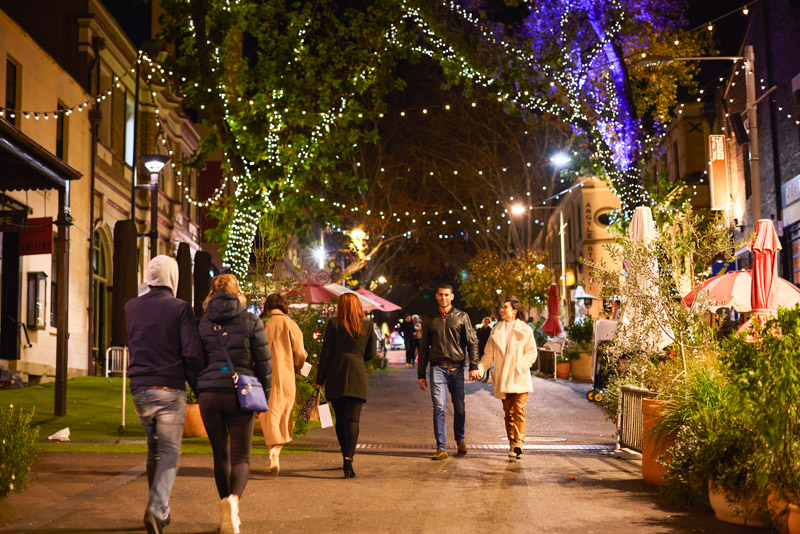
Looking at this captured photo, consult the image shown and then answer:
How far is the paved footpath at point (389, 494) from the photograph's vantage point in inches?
276

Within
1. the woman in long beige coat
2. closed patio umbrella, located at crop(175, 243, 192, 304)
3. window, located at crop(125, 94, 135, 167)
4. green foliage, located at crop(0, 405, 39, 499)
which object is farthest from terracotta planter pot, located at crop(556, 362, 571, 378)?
green foliage, located at crop(0, 405, 39, 499)

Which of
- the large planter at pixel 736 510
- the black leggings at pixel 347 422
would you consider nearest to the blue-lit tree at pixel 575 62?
the black leggings at pixel 347 422

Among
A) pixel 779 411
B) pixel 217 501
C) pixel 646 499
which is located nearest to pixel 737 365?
pixel 779 411

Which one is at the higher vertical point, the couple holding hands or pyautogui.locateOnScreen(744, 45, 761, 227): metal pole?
pyautogui.locateOnScreen(744, 45, 761, 227): metal pole

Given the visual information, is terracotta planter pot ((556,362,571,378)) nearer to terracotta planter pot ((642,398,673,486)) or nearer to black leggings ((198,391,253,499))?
terracotta planter pot ((642,398,673,486))

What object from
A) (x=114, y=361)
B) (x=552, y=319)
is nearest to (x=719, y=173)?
(x=552, y=319)

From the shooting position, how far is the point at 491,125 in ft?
141

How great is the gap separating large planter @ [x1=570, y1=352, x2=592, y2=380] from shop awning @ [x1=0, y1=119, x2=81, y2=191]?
15833mm

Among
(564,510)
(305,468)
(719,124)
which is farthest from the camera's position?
(719,124)

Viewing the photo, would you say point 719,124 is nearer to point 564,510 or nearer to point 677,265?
point 677,265

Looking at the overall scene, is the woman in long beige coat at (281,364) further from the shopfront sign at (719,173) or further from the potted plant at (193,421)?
the shopfront sign at (719,173)

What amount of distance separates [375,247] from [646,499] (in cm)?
3523

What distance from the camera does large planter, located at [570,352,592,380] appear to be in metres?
25.4

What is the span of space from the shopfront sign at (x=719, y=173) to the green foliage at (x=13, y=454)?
23814 millimetres
